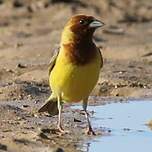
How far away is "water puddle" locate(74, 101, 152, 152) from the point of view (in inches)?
352

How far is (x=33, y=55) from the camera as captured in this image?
17.7m

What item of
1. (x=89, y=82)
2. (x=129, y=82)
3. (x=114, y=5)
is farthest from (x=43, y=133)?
(x=114, y=5)

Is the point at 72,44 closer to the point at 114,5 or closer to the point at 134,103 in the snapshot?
the point at 134,103

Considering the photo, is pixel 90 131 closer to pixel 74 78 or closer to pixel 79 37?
pixel 74 78

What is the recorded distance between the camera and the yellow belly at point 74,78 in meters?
9.58

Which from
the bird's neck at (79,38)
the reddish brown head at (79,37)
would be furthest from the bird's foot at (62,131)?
the bird's neck at (79,38)

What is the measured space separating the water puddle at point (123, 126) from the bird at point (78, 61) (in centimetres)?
45

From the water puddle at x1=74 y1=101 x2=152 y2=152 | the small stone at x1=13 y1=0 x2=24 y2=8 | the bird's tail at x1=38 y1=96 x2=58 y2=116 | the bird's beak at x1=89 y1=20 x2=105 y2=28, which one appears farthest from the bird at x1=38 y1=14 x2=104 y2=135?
the small stone at x1=13 y1=0 x2=24 y2=8

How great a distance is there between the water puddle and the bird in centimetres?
45

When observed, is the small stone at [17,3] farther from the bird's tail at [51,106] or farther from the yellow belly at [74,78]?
the yellow belly at [74,78]

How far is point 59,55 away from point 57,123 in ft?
3.53

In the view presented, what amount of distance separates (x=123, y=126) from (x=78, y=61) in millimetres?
1253

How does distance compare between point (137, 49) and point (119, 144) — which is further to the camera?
point (137, 49)

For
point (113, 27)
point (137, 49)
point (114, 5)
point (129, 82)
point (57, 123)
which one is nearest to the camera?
point (57, 123)
